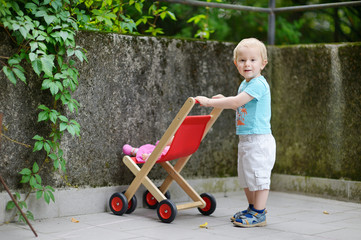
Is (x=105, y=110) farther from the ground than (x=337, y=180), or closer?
farther from the ground

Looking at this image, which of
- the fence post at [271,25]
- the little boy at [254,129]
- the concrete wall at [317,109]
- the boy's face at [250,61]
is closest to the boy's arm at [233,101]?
the little boy at [254,129]

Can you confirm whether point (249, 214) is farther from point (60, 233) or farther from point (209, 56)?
point (209, 56)

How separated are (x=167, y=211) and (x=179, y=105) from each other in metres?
1.37

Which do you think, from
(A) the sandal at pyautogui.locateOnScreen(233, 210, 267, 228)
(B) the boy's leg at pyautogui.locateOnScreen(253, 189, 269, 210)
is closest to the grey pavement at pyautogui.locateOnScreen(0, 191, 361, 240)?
(A) the sandal at pyautogui.locateOnScreen(233, 210, 267, 228)

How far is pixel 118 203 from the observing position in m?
4.94

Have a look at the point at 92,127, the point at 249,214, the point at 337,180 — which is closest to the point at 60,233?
the point at 92,127

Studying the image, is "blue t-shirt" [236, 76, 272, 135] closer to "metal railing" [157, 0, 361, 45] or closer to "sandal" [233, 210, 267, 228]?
"sandal" [233, 210, 267, 228]

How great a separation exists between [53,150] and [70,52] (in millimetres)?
806

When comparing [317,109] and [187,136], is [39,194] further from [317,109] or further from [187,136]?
[317,109]

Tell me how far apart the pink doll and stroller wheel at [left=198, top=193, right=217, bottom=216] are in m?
0.58

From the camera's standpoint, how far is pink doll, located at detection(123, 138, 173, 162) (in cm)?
497

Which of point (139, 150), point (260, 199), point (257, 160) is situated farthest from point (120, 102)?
point (260, 199)

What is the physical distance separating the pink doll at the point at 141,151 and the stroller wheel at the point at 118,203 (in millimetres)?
362

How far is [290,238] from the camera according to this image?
4.21 meters
